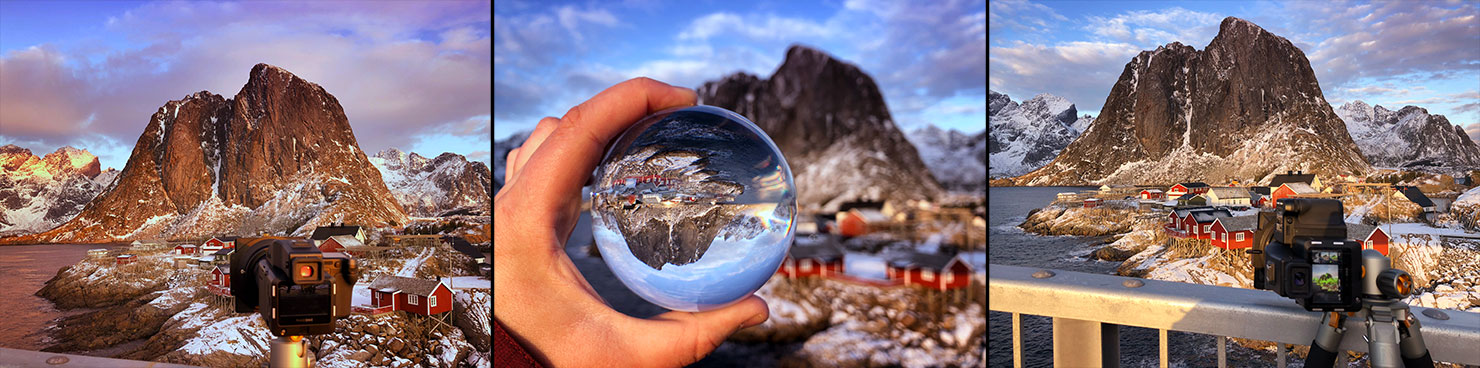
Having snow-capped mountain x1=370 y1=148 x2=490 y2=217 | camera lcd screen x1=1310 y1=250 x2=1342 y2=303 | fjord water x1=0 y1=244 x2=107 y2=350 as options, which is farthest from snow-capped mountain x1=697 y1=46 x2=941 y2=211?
fjord water x1=0 y1=244 x2=107 y2=350

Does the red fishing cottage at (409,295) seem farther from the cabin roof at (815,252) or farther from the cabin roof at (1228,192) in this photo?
the cabin roof at (1228,192)

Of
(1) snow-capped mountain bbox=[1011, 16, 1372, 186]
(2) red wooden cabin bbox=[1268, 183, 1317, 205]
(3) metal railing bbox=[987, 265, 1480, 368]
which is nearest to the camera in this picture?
(3) metal railing bbox=[987, 265, 1480, 368]

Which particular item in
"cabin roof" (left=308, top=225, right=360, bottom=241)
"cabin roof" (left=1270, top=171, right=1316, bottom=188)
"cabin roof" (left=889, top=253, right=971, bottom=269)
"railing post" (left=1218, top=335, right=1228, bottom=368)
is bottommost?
"cabin roof" (left=308, top=225, right=360, bottom=241)

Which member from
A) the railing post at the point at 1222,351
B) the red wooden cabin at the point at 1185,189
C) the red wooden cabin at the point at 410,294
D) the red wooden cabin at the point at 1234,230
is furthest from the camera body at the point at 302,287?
the red wooden cabin at the point at 1185,189

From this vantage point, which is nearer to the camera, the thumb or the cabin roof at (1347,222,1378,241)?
the thumb

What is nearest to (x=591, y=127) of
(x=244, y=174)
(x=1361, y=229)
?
(x=244, y=174)

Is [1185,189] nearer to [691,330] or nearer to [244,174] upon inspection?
[244,174]

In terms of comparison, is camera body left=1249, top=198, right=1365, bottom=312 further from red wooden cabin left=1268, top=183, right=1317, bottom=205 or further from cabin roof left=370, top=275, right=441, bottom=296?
red wooden cabin left=1268, top=183, right=1317, bottom=205
